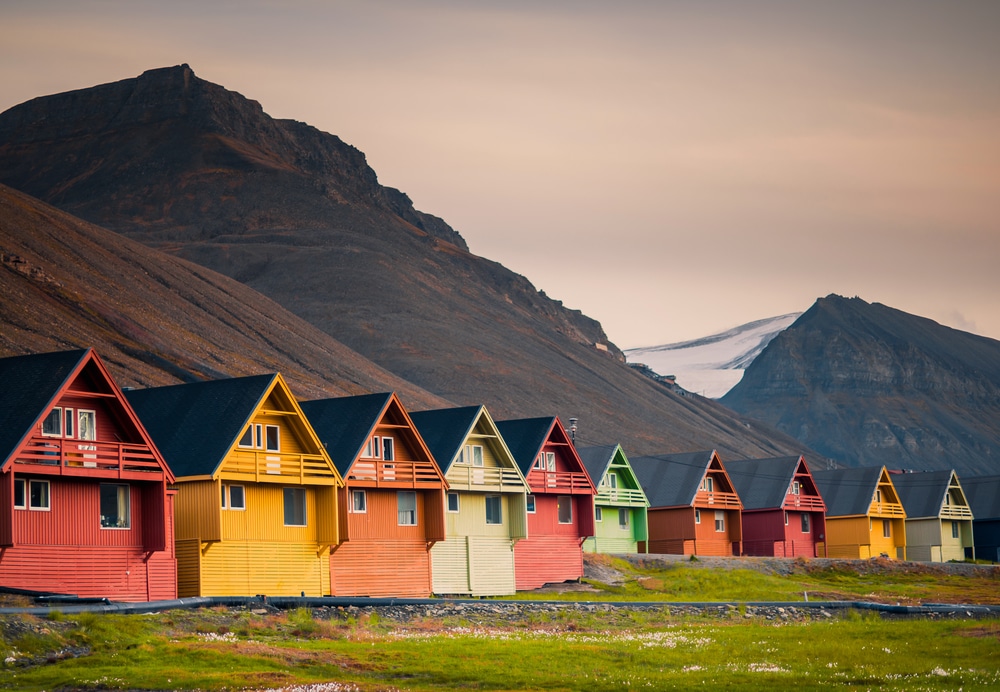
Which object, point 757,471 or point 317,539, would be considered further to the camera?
point 757,471

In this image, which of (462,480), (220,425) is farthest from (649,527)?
(220,425)

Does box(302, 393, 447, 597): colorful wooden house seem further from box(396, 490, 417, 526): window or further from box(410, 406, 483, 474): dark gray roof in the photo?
box(410, 406, 483, 474): dark gray roof

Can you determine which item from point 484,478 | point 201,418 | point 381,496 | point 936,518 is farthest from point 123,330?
point 201,418

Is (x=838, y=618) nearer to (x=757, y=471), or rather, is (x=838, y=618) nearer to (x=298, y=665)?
(x=298, y=665)

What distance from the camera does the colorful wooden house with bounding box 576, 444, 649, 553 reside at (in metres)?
86.0

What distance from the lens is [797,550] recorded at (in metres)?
99.9

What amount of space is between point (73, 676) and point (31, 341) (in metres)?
114

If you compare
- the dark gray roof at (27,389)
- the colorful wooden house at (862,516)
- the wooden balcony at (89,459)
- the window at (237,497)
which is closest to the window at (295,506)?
the window at (237,497)

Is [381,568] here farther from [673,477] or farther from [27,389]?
[673,477]

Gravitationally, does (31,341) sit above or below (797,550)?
above

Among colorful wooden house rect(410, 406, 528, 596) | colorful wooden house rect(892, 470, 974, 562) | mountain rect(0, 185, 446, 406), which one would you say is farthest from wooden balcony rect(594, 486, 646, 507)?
mountain rect(0, 185, 446, 406)

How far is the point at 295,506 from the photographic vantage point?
5816cm

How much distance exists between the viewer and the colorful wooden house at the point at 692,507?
92.4m

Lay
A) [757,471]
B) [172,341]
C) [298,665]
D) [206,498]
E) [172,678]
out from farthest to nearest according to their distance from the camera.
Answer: [172,341] → [757,471] → [206,498] → [298,665] → [172,678]
